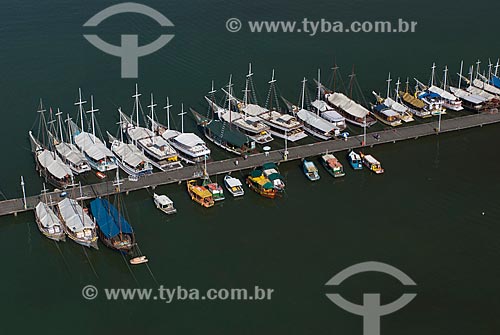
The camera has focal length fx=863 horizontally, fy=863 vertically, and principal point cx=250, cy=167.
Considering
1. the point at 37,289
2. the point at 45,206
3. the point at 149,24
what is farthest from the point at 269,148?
the point at 149,24

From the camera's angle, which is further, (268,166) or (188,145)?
(188,145)

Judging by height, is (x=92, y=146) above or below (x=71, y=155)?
above

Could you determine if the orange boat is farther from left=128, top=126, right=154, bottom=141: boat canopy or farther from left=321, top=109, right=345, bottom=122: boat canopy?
left=321, top=109, right=345, bottom=122: boat canopy

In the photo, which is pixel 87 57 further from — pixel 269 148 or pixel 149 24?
pixel 269 148

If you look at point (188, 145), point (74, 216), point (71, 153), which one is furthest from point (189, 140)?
point (74, 216)

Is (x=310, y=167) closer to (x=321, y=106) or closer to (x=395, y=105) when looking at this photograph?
(x=321, y=106)

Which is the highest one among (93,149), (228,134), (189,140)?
(228,134)

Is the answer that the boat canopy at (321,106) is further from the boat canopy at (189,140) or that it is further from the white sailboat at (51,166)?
the white sailboat at (51,166)
